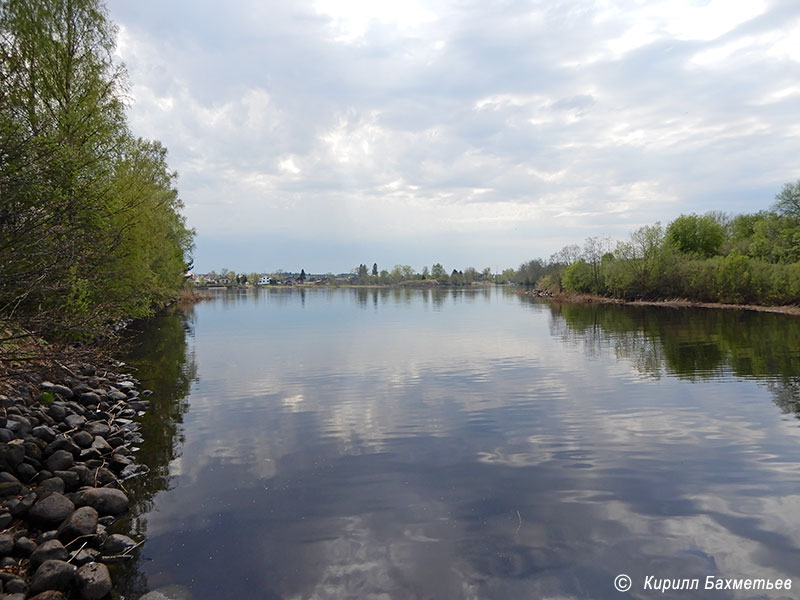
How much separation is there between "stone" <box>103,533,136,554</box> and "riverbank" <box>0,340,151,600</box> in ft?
0.05

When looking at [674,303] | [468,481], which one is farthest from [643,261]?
[468,481]

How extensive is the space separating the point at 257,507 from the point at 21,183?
802 centimetres

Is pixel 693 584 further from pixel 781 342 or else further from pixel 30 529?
pixel 781 342

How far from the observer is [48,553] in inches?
325

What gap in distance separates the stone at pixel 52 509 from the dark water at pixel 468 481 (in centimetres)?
127

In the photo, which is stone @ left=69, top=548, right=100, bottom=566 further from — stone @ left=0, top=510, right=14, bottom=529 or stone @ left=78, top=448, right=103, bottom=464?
stone @ left=78, top=448, right=103, bottom=464

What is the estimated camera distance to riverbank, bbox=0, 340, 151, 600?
25.9 feet

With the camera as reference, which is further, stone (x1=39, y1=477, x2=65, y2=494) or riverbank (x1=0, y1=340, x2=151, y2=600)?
stone (x1=39, y1=477, x2=65, y2=494)

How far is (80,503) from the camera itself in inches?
410

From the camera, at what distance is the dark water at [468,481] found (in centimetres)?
864

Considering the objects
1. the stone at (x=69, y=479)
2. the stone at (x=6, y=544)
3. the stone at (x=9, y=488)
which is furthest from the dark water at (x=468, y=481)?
the stone at (x=9, y=488)
